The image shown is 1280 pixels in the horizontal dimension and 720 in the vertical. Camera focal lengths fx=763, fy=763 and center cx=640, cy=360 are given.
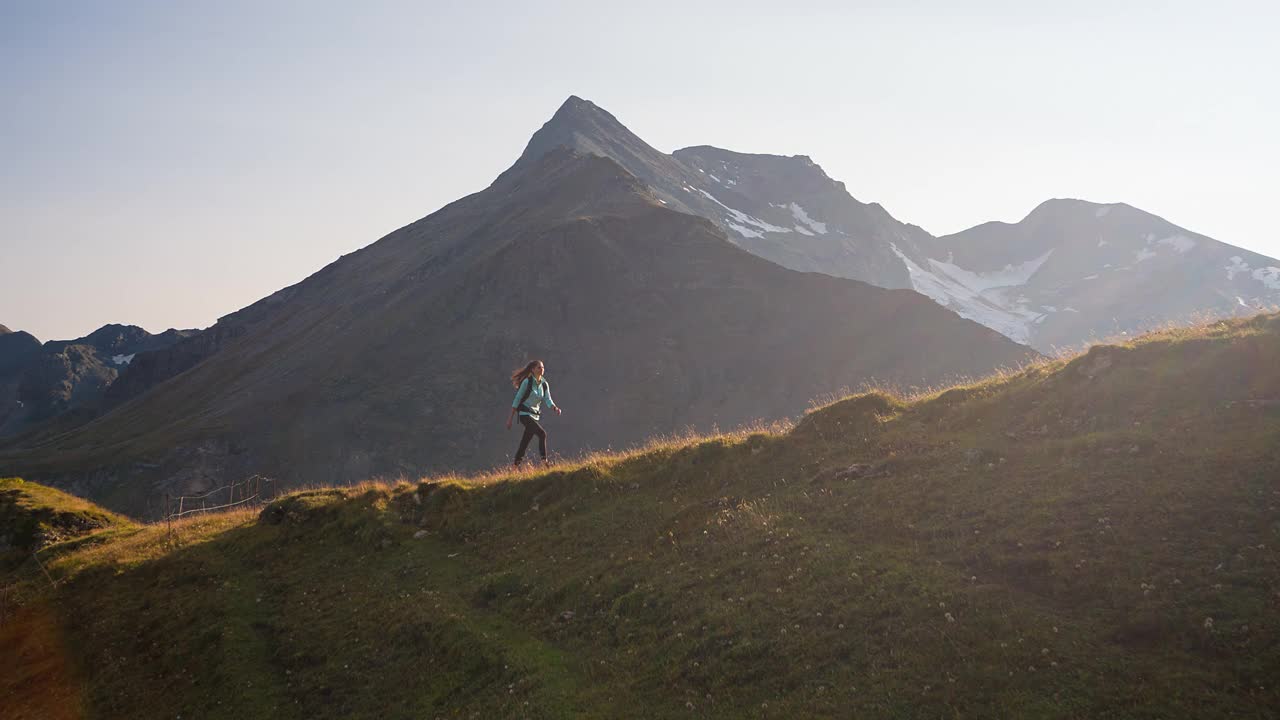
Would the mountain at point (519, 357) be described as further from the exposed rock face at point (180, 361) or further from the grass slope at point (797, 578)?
the grass slope at point (797, 578)

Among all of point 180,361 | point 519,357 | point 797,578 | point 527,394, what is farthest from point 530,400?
point 180,361

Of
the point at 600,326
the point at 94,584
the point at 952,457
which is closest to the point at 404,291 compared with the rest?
the point at 600,326

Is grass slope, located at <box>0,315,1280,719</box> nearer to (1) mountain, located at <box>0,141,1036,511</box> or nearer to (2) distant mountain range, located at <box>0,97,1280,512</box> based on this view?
(1) mountain, located at <box>0,141,1036,511</box>

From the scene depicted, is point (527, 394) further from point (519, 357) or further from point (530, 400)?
point (519, 357)

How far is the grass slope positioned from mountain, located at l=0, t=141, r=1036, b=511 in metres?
99.6

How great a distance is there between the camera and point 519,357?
139m

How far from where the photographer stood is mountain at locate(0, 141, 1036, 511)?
116 m

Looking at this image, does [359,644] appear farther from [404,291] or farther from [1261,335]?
[404,291]

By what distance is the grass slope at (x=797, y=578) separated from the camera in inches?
345

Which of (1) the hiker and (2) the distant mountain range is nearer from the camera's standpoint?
(1) the hiker

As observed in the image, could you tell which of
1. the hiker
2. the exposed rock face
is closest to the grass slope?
the hiker

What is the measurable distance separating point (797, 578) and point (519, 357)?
129277 mm

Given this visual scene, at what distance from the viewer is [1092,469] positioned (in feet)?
41.3

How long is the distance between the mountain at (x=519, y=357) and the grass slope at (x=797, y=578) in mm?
99599
